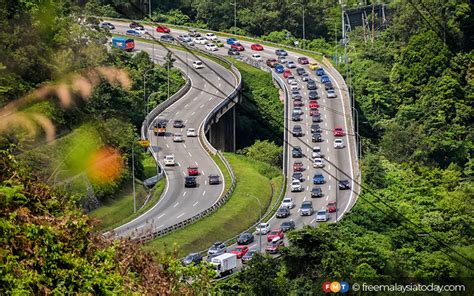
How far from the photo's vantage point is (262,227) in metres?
78.9

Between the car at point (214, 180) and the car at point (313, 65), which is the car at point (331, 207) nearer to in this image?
the car at point (214, 180)

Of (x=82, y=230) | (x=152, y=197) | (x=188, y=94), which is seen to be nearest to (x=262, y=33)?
(x=188, y=94)

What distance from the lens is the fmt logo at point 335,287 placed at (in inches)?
2015

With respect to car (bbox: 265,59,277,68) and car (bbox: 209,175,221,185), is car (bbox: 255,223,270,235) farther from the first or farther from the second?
car (bbox: 265,59,277,68)

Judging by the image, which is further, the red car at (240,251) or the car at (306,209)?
the car at (306,209)

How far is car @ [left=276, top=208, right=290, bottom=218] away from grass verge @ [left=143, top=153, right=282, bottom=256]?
60.9 inches

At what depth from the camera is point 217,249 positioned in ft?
229

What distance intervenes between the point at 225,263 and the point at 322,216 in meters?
24.1

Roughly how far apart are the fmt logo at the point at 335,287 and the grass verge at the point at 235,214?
11.1 metres

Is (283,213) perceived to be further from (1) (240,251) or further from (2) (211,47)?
(2) (211,47)

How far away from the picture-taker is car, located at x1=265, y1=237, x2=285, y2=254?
232 feet

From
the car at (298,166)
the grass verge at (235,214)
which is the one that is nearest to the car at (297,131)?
the car at (298,166)

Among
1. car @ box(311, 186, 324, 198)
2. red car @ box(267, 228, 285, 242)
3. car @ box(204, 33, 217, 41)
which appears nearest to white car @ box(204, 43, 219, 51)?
car @ box(204, 33, 217, 41)

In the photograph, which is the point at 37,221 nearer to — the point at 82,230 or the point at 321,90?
the point at 82,230
